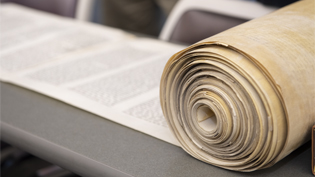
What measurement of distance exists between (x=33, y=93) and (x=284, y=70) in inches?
16.3

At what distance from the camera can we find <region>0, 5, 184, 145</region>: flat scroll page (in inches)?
21.6

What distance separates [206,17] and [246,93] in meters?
0.58

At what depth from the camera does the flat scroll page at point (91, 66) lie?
21.6 inches

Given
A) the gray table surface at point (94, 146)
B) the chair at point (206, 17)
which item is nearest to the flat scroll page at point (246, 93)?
the gray table surface at point (94, 146)

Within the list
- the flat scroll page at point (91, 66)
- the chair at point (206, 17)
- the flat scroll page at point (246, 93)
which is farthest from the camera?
the chair at point (206, 17)

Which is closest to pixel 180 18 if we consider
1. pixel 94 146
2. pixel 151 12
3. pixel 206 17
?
pixel 206 17

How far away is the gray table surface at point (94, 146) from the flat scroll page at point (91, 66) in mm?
20

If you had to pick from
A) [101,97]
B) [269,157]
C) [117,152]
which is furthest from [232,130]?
[101,97]

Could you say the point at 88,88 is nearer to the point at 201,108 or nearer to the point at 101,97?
the point at 101,97

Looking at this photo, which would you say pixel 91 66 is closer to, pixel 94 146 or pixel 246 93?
pixel 94 146

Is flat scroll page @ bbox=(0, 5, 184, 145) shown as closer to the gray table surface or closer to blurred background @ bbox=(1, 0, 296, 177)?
the gray table surface

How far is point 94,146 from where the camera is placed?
1.51 ft

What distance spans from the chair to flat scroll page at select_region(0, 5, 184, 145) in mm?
125

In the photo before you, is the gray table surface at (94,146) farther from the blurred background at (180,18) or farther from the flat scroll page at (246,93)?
the blurred background at (180,18)
